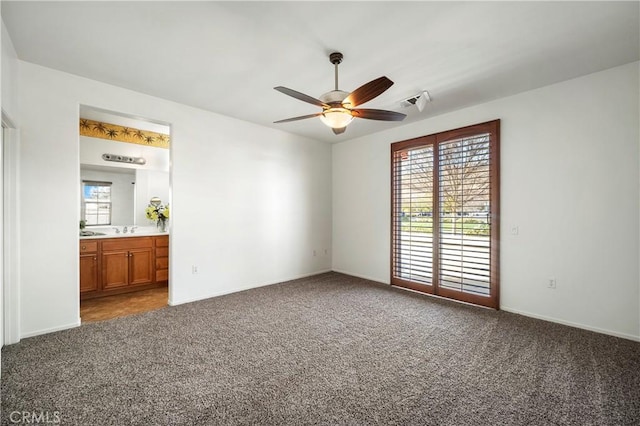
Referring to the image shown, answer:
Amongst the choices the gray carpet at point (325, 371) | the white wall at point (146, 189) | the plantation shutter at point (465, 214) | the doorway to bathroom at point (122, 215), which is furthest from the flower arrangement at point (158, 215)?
the plantation shutter at point (465, 214)

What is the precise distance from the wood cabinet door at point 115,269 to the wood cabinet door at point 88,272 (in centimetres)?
10

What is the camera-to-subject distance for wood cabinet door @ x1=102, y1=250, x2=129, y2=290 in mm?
4273

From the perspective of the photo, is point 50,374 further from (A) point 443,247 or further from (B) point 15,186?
(A) point 443,247

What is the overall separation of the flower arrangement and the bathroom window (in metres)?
0.64

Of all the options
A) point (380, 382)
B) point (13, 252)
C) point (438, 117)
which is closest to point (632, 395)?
point (380, 382)

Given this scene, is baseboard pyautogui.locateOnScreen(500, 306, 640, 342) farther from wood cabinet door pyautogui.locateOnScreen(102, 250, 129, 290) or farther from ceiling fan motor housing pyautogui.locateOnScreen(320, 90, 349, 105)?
wood cabinet door pyautogui.locateOnScreen(102, 250, 129, 290)

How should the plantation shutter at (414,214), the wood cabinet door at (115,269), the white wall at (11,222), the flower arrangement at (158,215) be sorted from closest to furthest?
the white wall at (11,222)
the wood cabinet door at (115,269)
the plantation shutter at (414,214)
the flower arrangement at (158,215)

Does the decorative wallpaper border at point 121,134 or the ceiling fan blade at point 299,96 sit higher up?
the decorative wallpaper border at point 121,134

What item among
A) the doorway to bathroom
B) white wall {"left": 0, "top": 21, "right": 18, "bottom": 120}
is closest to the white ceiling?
white wall {"left": 0, "top": 21, "right": 18, "bottom": 120}

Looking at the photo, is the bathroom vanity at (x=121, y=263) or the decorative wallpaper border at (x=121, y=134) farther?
the decorative wallpaper border at (x=121, y=134)

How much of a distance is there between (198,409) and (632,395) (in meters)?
3.02

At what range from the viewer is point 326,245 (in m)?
5.96

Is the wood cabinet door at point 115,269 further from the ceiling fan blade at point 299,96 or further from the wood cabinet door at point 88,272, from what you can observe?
the ceiling fan blade at point 299,96

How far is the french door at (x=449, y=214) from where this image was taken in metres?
3.76
